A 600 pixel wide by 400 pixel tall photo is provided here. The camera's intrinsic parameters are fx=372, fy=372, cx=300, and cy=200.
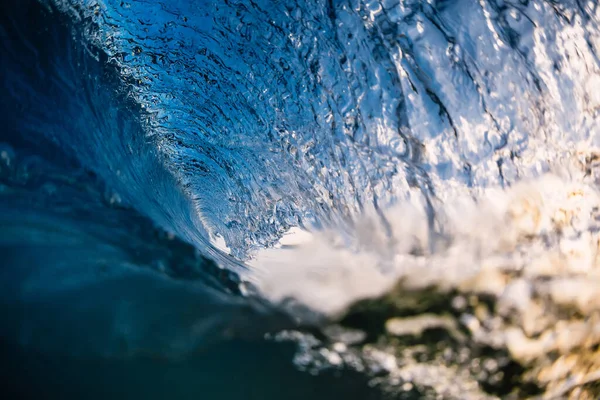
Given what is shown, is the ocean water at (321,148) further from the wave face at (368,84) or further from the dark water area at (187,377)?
the dark water area at (187,377)

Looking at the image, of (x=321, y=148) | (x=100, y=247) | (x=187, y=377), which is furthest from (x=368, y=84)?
(x=187, y=377)

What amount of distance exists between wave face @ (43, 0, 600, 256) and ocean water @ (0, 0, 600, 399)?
0.07 ft

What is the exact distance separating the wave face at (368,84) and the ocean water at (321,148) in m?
0.02

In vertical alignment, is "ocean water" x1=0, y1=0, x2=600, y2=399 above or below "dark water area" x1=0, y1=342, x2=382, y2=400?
above

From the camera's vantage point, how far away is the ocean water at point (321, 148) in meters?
3.56

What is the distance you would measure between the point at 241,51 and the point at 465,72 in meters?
2.31

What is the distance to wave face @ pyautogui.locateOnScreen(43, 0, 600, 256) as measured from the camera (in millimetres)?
3379

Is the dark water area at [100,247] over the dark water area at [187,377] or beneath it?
over

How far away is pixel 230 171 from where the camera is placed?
591cm

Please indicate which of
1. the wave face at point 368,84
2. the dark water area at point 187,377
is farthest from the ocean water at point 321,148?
the dark water area at point 187,377

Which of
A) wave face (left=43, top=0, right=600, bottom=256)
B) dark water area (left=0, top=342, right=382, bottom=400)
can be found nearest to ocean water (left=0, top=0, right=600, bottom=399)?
wave face (left=43, top=0, right=600, bottom=256)

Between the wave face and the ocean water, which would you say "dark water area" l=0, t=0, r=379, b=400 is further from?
the wave face

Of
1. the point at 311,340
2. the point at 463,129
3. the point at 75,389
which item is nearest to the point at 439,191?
the point at 463,129

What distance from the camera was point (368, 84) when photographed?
3.81 m
